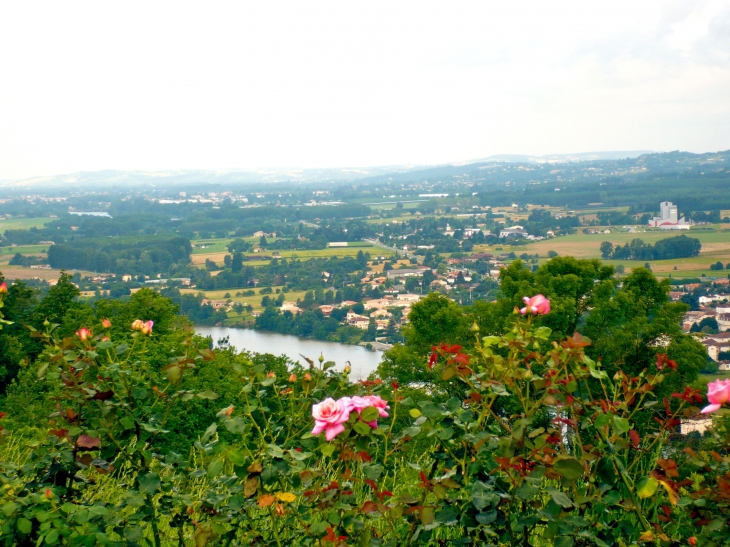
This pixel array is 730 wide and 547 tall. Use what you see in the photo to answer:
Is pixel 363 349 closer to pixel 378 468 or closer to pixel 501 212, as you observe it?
pixel 378 468

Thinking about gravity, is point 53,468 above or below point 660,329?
above

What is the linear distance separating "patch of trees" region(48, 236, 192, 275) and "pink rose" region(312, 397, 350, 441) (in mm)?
61749

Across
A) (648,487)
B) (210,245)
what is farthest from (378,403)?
(210,245)

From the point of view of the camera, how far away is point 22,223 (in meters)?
87.4

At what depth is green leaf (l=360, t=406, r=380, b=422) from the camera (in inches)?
77.9

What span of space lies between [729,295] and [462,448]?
115ft

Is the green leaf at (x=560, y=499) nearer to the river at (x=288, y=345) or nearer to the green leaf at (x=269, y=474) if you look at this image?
the green leaf at (x=269, y=474)

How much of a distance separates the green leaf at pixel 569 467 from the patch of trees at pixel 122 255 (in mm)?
62020

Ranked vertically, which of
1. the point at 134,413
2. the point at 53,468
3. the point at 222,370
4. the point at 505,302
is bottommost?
the point at 222,370

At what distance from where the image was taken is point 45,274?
47656 mm

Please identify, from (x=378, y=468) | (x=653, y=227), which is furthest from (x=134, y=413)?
(x=653, y=227)

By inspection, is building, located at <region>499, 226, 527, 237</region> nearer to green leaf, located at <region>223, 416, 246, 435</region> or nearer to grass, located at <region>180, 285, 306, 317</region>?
grass, located at <region>180, 285, 306, 317</region>

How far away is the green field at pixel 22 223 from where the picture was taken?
8175cm

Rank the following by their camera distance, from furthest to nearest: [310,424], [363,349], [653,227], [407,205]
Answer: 1. [407,205]
2. [653,227]
3. [363,349]
4. [310,424]
